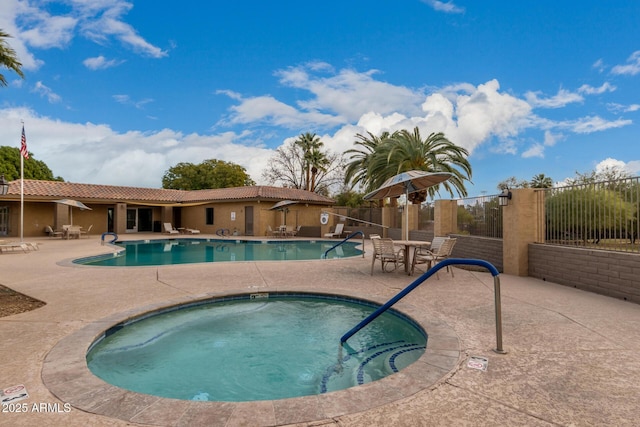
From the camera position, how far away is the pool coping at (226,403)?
248cm

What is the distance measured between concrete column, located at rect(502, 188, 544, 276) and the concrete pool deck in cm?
155

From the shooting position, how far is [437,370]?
10.5 ft

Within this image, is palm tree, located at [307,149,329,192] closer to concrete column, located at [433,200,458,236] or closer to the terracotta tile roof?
the terracotta tile roof

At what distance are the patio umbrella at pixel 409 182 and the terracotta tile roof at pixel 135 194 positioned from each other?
14.6 meters

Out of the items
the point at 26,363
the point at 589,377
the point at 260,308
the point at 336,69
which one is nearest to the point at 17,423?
the point at 26,363

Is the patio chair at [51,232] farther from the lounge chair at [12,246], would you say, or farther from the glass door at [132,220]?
the lounge chair at [12,246]

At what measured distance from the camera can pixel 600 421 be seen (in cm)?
240

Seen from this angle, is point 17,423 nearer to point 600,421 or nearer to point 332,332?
point 332,332

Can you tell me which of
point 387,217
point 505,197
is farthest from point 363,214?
point 505,197

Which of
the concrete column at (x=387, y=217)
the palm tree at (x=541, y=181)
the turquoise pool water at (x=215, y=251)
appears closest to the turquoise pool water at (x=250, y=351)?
the turquoise pool water at (x=215, y=251)

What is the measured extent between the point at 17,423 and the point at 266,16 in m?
18.8

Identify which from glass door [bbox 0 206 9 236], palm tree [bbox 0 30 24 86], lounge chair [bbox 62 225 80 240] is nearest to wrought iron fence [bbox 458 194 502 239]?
palm tree [bbox 0 30 24 86]

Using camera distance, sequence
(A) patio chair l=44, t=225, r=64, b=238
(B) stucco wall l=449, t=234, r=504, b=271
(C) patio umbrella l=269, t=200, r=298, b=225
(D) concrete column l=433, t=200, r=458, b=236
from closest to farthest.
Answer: (B) stucco wall l=449, t=234, r=504, b=271
(D) concrete column l=433, t=200, r=458, b=236
(A) patio chair l=44, t=225, r=64, b=238
(C) patio umbrella l=269, t=200, r=298, b=225

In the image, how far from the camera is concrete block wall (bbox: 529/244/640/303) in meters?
5.86
